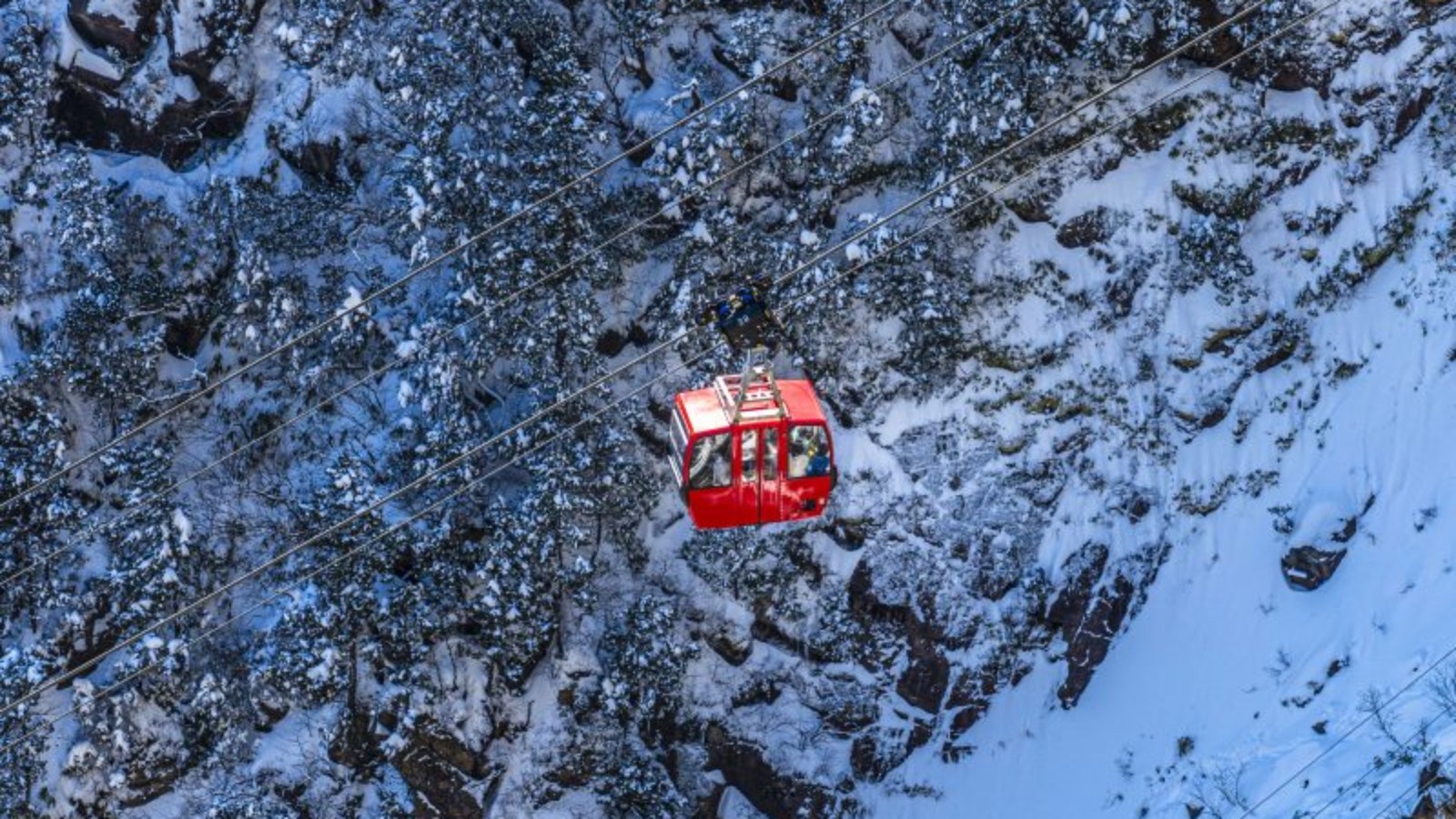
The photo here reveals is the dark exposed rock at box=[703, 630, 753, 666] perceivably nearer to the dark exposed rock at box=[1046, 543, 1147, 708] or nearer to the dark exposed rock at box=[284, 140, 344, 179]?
the dark exposed rock at box=[1046, 543, 1147, 708]

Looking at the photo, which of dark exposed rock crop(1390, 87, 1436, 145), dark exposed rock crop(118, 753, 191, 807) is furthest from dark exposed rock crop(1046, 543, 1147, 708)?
dark exposed rock crop(118, 753, 191, 807)

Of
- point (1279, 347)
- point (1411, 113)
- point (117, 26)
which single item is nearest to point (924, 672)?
point (1279, 347)

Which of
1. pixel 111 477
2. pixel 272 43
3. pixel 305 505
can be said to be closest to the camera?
pixel 305 505

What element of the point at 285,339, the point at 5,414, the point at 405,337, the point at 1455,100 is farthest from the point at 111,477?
the point at 1455,100

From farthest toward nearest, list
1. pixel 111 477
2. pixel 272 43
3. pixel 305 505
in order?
→ pixel 272 43
pixel 111 477
pixel 305 505

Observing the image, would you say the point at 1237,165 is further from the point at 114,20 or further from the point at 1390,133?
the point at 114,20

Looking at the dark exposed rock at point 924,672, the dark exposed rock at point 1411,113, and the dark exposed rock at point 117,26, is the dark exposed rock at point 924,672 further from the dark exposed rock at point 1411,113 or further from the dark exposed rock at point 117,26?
the dark exposed rock at point 117,26
